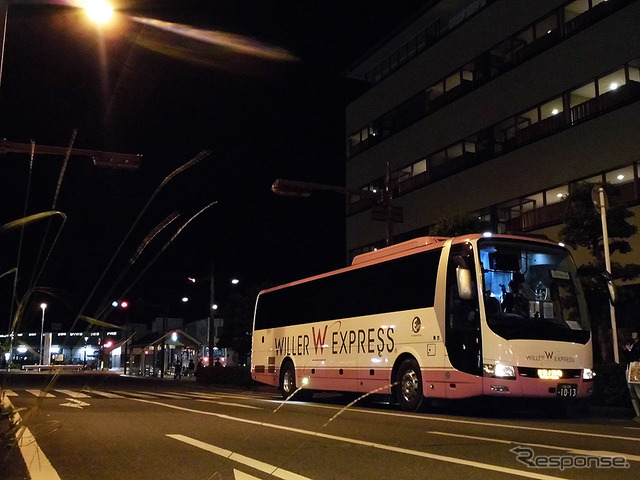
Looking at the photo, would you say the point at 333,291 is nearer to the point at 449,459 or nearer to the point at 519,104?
the point at 449,459

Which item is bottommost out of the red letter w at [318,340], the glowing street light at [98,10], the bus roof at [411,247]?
the red letter w at [318,340]

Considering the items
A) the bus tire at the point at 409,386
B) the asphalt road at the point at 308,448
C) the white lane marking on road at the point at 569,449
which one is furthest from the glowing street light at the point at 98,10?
the bus tire at the point at 409,386

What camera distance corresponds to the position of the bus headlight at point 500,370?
40.6 feet

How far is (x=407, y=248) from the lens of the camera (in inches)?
618

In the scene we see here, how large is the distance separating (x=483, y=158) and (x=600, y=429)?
73.8ft

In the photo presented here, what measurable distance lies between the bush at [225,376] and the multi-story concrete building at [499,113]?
1141cm

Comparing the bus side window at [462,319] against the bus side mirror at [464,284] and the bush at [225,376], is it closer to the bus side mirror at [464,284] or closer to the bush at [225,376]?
the bus side mirror at [464,284]

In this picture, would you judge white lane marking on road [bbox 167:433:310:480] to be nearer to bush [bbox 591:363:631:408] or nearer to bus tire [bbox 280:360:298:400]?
bush [bbox 591:363:631:408]

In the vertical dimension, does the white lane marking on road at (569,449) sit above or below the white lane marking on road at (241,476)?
below

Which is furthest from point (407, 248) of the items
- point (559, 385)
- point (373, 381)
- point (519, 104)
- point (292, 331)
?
point (519, 104)

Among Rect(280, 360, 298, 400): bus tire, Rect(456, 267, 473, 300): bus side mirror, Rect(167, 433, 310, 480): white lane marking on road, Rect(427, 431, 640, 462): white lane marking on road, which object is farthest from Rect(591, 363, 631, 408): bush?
Rect(167, 433, 310, 480): white lane marking on road

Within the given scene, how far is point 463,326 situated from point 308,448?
597 cm

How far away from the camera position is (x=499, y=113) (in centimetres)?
3075

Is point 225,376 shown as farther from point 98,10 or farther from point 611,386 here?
point 98,10
